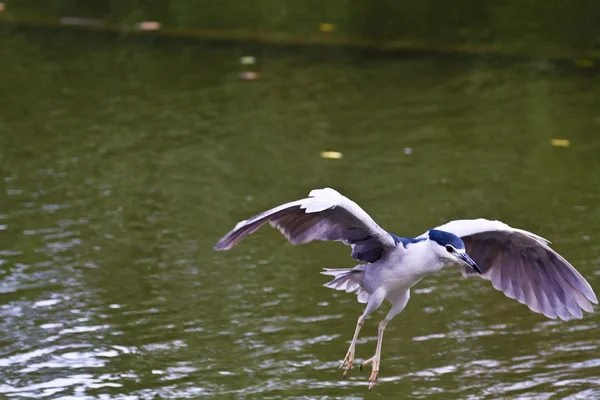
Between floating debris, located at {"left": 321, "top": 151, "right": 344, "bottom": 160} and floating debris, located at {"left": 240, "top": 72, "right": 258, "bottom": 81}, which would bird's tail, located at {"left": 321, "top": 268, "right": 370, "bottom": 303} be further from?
floating debris, located at {"left": 240, "top": 72, "right": 258, "bottom": 81}

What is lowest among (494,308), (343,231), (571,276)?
(494,308)

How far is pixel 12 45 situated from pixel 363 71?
389 centimetres

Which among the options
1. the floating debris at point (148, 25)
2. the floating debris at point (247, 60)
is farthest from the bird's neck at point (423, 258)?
the floating debris at point (148, 25)

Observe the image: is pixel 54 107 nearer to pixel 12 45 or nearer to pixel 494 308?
pixel 12 45

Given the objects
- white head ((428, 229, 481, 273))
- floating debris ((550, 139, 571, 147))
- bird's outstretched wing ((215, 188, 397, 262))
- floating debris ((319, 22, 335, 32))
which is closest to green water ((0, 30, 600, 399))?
floating debris ((550, 139, 571, 147))

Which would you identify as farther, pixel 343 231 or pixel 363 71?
pixel 363 71

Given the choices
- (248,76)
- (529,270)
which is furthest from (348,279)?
(248,76)

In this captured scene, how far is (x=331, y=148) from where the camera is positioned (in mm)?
9156

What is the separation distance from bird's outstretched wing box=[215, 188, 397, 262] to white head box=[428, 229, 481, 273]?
0.96ft

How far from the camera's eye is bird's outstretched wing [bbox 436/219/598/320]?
542 cm

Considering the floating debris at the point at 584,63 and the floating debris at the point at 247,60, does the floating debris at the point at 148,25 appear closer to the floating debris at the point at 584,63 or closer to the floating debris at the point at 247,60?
the floating debris at the point at 247,60

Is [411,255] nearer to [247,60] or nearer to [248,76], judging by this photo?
[248,76]

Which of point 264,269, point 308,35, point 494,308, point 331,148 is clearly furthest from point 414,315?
point 308,35

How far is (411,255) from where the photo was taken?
4965 millimetres
